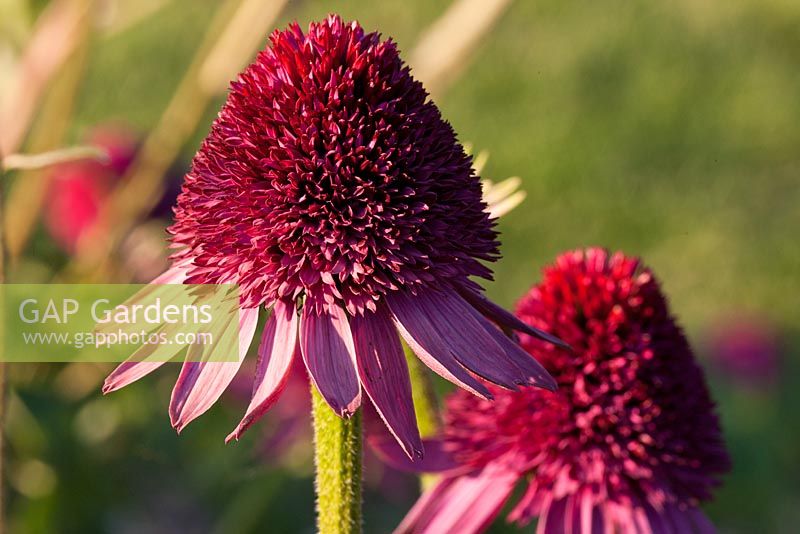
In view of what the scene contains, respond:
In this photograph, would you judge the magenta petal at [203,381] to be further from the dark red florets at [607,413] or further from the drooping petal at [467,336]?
the dark red florets at [607,413]

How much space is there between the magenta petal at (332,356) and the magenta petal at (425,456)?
24cm

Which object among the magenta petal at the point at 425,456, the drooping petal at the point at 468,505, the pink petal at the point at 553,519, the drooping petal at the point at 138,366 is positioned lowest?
the pink petal at the point at 553,519

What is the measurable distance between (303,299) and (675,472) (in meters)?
0.36

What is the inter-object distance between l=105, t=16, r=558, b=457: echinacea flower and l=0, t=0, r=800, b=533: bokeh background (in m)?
0.52

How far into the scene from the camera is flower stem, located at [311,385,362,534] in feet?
2.20

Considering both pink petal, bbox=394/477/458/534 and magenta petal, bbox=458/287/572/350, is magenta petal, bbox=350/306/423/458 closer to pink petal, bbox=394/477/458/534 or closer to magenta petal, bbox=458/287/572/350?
magenta petal, bbox=458/287/572/350

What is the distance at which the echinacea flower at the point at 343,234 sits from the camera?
25.5 inches

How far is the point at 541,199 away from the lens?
9.80 feet

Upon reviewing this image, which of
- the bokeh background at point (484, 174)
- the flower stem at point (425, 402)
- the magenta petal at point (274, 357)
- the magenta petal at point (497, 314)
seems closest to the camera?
the magenta petal at point (274, 357)

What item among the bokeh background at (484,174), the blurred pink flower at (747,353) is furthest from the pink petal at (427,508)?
the blurred pink flower at (747,353)

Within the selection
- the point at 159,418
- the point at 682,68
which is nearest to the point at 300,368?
the point at 159,418

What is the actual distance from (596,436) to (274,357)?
320 mm

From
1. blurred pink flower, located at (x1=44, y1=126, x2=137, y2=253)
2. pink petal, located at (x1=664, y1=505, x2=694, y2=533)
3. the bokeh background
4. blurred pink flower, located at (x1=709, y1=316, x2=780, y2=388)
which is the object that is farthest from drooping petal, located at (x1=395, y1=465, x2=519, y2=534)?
blurred pink flower, located at (x1=709, y1=316, x2=780, y2=388)

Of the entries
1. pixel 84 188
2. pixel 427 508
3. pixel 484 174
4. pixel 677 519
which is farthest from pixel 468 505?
pixel 484 174
